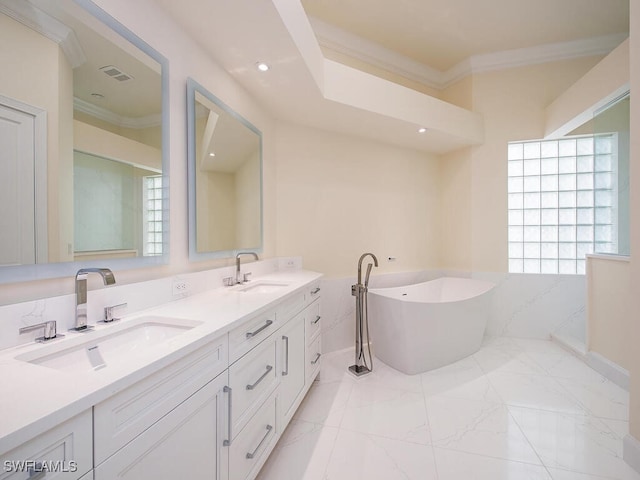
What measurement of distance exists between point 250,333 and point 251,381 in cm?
23

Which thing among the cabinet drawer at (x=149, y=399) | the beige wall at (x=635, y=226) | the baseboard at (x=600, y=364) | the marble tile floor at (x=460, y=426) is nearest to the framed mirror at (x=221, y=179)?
the cabinet drawer at (x=149, y=399)

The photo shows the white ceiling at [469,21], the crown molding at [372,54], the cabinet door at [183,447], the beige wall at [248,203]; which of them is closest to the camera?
the cabinet door at [183,447]

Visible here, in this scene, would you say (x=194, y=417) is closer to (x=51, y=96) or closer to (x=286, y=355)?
(x=286, y=355)

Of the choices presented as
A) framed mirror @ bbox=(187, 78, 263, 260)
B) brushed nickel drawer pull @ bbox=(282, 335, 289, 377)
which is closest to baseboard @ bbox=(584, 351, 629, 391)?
brushed nickel drawer pull @ bbox=(282, 335, 289, 377)

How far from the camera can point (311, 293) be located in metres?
2.13

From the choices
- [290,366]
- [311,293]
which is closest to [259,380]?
[290,366]

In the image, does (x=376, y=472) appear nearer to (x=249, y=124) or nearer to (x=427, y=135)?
(x=249, y=124)

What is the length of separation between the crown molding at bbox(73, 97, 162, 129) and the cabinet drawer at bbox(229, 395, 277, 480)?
1411mm

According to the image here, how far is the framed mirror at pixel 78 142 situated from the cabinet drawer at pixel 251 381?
0.66 metres

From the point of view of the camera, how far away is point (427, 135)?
10.1ft

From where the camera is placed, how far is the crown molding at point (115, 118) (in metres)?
1.05

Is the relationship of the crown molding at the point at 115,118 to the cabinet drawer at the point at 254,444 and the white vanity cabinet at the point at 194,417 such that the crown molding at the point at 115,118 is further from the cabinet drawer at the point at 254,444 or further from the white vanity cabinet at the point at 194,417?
the cabinet drawer at the point at 254,444

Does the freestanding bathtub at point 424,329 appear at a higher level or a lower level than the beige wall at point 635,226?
lower

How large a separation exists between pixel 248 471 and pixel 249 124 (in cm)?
220
